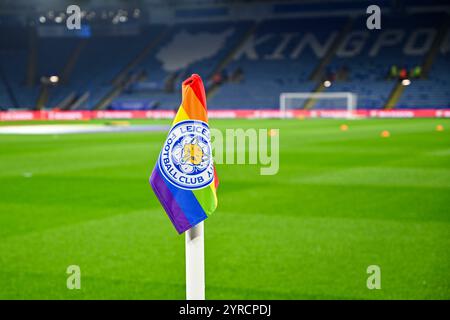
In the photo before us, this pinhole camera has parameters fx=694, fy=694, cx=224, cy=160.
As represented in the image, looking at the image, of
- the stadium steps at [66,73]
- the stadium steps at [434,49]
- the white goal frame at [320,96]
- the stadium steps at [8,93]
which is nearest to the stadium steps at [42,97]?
the stadium steps at [66,73]

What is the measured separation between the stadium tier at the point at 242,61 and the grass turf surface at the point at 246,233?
33.6 metres

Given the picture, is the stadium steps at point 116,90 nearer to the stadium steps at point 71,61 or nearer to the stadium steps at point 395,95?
the stadium steps at point 71,61

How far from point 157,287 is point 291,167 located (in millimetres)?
9126

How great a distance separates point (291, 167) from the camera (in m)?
14.6

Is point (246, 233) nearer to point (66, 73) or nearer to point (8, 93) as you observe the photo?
point (8, 93)

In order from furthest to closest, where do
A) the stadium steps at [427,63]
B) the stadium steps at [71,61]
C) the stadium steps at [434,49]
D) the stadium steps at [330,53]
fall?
Answer: the stadium steps at [71,61]
the stadium steps at [330,53]
the stadium steps at [434,49]
the stadium steps at [427,63]

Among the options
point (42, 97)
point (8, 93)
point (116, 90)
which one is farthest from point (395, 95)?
point (8, 93)

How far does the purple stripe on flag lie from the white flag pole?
51 millimetres

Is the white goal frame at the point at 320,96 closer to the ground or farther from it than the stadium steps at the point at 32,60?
closer to the ground

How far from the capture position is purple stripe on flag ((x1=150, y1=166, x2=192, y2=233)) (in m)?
3.26

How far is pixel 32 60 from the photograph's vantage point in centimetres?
5688

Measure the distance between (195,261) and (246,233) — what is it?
4.63m

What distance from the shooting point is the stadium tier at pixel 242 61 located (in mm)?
47531
